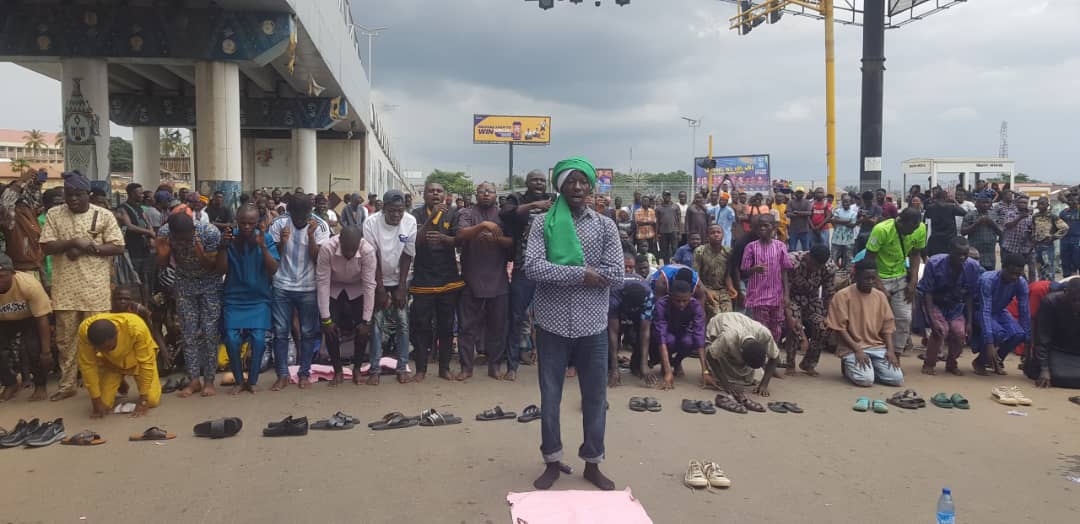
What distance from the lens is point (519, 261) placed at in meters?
6.75

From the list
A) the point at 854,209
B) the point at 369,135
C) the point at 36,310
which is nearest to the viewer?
the point at 36,310

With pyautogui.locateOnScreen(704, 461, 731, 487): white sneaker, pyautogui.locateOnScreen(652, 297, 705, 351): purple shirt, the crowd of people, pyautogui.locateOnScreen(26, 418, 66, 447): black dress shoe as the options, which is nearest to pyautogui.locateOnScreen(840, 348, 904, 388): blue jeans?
the crowd of people

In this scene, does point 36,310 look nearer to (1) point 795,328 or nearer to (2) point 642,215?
(1) point 795,328

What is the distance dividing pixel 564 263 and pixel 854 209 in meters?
10.0

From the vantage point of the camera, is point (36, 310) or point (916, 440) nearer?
point (916, 440)

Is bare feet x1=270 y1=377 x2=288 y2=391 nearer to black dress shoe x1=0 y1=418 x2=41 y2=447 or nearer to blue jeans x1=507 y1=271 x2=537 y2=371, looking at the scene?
black dress shoe x1=0 y1=418 x2=41 y2=447

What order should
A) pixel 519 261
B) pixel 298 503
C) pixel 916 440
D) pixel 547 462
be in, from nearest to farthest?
pixel 298 503, pixel 547 462, pixel 916 440, pixel 519 261

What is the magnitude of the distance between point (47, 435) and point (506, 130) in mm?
48670

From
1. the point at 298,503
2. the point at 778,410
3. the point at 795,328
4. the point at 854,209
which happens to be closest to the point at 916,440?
the point at 778,410

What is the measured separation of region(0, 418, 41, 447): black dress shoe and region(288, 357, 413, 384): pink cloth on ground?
197cm

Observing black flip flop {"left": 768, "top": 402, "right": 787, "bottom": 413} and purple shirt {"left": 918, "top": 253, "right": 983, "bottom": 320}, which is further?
purple shirt {"left": 918, "top": 253, "right": 983, "bottom": 320}

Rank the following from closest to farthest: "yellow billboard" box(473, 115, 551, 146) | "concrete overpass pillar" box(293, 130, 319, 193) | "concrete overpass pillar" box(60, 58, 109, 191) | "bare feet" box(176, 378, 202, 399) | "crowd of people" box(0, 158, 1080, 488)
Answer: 1. "crowd of people" box(0, 158, 1080, 488)
2. "bare feet" box(176, 378, 202, 399)
3. "concrete overpass pillar" box(60, 58, 109, 191)
4. "concrete overpass pillar" box(293, 130, 319, 193)
5. "yellow billboard" box(473, 115, 551, 146)

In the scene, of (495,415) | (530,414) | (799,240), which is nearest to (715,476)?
(530,414)

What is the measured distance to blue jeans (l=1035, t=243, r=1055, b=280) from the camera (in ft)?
35.8
